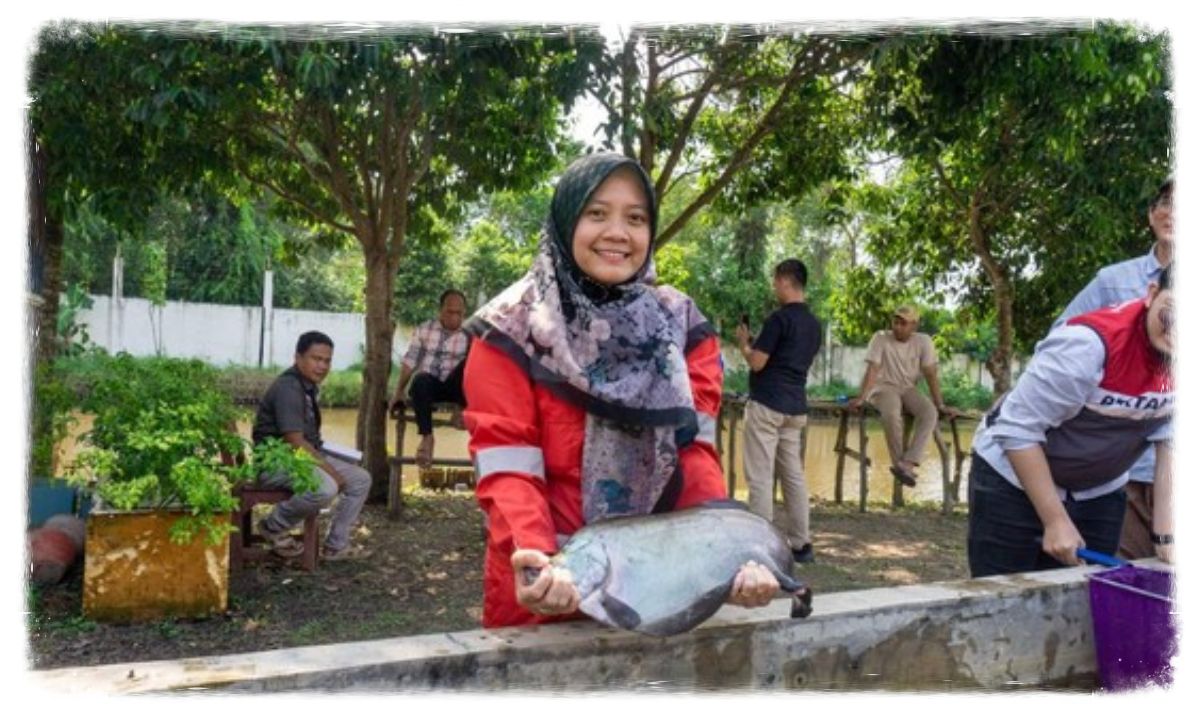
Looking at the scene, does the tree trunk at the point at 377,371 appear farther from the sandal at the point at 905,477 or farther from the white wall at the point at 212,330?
the white wall at the point at 212,330

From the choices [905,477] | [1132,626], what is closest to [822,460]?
[905,477]

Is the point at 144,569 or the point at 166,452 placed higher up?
the point at 166,452

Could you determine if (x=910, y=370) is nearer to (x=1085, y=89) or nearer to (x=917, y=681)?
(x=1085, y=89)

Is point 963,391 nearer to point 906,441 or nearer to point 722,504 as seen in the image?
point 906,441

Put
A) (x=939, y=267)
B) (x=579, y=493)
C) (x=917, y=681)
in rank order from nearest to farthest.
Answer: (x=579, y=493)
(x=917, y=681)
(x=939, y=267)

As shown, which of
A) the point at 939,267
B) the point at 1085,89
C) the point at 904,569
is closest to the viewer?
the point at 1085,89

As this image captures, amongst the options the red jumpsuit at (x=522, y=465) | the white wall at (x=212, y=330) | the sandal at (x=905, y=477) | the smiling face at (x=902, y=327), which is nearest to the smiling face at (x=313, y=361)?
the red jumpsuit at (x=522, y=465)

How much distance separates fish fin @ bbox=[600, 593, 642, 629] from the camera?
1.62 meters

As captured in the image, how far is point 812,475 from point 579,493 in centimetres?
1148

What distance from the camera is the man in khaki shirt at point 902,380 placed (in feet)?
26.7

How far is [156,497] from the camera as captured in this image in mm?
4125

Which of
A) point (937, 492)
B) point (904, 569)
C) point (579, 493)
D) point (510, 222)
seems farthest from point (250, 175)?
point (510, 222)

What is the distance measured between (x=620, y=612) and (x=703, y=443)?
45cm

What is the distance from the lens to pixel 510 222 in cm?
2675
